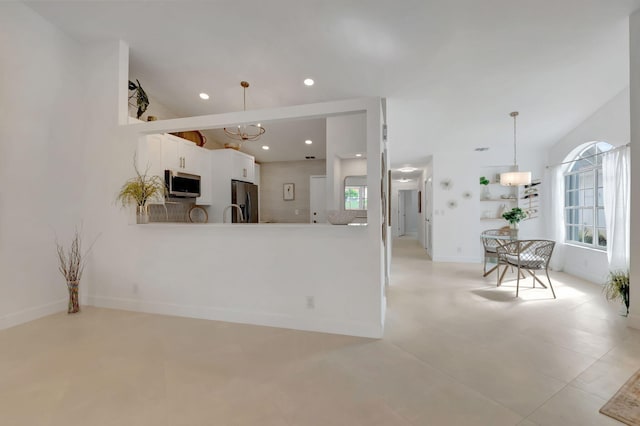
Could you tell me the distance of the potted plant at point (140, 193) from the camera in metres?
3.21

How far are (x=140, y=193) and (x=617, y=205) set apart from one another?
6013 millimetres

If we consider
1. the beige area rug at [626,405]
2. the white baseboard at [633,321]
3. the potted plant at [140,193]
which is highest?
the potted plant at [140,193]

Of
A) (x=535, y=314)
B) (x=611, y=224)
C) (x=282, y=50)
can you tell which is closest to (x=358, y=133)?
(x=282, y=50)

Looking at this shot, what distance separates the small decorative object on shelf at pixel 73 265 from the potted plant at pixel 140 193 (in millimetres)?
826

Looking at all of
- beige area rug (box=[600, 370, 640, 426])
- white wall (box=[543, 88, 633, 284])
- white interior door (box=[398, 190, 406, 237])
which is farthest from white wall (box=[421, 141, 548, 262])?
white interior door (box=[398, 190, 406, 237])

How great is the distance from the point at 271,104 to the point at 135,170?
7.52ft

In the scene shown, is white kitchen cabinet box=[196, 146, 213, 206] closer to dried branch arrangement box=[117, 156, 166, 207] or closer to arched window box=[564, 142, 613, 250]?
dried branch arrangement box=[117, 156, 166, 207]

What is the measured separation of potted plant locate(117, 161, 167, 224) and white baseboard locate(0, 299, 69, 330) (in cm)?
139

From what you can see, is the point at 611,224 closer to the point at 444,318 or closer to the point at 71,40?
the point at 444,318

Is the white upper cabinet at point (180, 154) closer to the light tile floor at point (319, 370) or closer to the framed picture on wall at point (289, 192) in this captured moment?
the light tile floor at point (319, 370)

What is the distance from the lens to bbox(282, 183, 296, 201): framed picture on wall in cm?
712

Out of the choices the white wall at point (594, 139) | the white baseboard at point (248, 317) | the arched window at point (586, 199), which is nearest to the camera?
the white baseboard at point (248, 317)

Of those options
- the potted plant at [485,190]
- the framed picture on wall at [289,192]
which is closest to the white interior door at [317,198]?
the framed picture on wall at [289,192]

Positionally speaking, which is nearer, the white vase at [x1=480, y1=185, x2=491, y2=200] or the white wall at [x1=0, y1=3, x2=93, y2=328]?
the white wall at [x1=0, y1=3, x2=93, y2=328]
